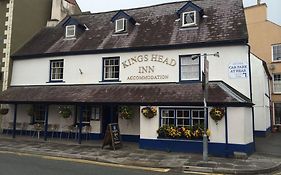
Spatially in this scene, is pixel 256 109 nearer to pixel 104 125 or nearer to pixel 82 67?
pixel 104 125

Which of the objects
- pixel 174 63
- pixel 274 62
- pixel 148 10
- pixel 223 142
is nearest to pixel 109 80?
pixel 174 63

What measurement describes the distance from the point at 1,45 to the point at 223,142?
1688cm

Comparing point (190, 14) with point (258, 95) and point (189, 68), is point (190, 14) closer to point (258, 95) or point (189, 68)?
point (189, 68)

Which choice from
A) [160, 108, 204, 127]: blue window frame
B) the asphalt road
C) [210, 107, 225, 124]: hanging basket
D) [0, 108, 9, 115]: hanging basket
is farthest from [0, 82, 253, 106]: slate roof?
the asphalt road

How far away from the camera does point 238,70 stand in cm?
1593

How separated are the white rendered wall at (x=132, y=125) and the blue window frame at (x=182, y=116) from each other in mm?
2840

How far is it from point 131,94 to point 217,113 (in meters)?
4.91

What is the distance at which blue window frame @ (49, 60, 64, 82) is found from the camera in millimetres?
20625

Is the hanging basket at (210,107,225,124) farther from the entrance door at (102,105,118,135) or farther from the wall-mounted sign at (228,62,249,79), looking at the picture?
the entrance door at (102,105,118,135)

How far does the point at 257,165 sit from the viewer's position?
11719mm

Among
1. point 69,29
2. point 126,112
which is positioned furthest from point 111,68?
point 69,29

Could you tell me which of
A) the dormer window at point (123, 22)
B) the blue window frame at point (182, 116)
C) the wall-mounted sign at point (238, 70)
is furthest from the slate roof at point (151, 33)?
the blue window frame at point (182, 116)

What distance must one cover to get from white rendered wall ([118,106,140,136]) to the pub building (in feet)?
0.19

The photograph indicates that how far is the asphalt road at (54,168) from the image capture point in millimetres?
10195
